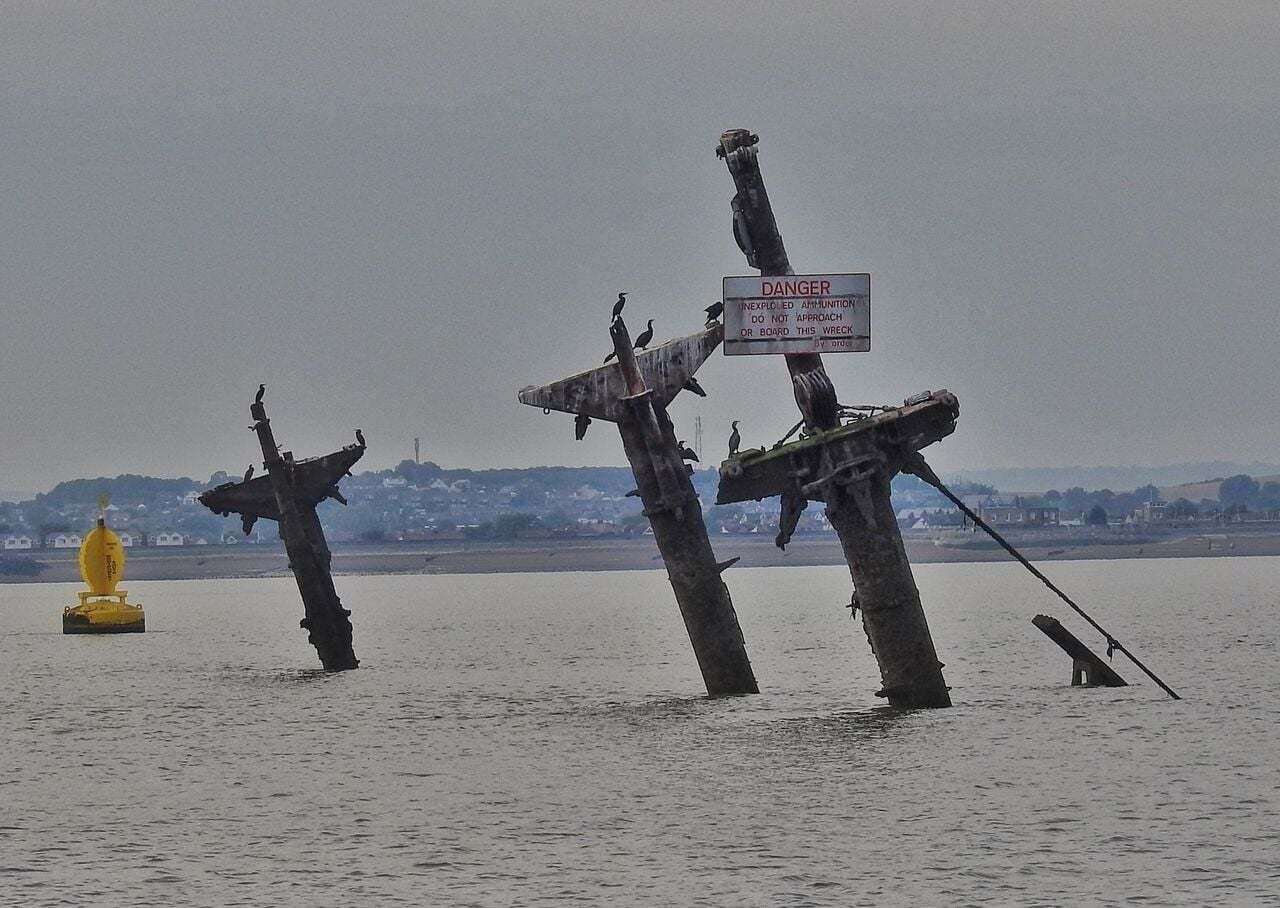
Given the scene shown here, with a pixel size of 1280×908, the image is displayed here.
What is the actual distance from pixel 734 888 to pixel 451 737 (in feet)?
73.3

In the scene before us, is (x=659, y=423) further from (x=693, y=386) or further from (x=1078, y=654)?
(x=1078, y=654)

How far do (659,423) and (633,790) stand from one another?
335 inches

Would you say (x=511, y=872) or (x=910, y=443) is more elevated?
(x=910, y=443)

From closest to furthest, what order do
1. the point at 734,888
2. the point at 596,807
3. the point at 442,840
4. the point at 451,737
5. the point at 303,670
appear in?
the point at 734,888, the point at 442,840, the point at 596,807, the point at 451,737, the point at 303,670

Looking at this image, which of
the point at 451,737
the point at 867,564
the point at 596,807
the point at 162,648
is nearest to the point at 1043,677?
the point at 451,737

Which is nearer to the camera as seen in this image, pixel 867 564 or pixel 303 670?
pixel 867 564

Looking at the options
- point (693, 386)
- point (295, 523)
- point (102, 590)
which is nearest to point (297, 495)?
point (295, 523)

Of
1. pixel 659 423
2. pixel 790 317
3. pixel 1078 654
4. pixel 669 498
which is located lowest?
pixel 1078 654

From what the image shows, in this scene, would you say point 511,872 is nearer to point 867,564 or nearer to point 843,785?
point 843,785

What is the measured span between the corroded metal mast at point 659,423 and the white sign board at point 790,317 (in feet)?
9.88

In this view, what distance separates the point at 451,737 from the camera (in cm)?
5228

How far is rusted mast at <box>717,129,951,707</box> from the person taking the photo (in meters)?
42.6

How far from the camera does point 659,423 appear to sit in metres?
46.8

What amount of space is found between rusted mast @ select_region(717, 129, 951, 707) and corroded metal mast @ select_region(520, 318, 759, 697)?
3196 millimetres
